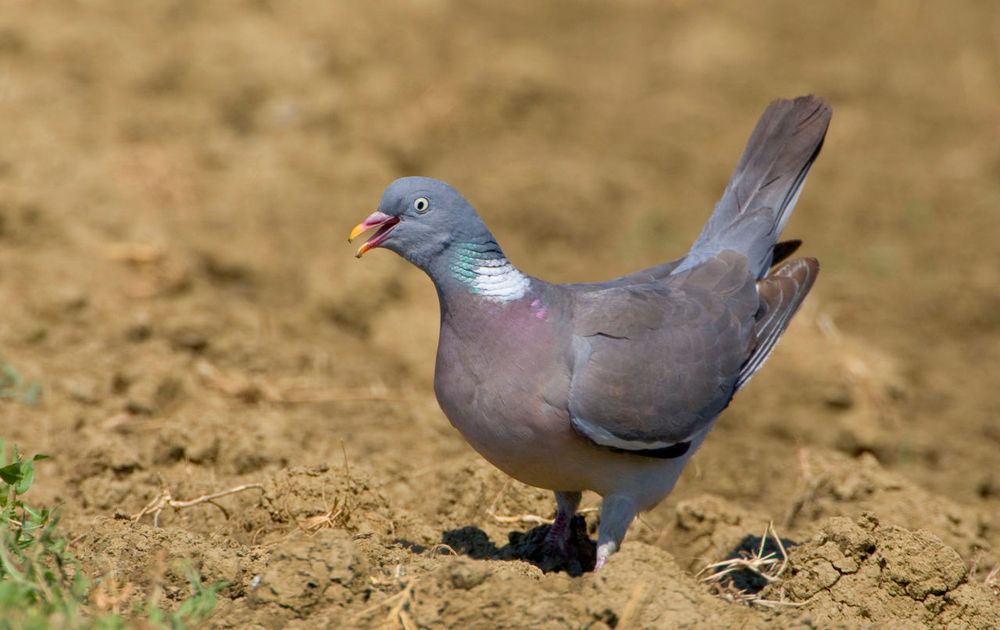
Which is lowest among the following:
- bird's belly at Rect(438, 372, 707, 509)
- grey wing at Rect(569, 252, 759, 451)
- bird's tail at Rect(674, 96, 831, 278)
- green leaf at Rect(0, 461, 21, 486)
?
green leaf at Rect(0, 461, 21, 486)

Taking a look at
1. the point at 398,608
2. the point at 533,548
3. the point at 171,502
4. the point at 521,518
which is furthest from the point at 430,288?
the point at 398,608

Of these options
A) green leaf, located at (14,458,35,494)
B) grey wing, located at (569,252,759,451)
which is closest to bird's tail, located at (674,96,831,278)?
grey wing, located at (569,252,759,451)

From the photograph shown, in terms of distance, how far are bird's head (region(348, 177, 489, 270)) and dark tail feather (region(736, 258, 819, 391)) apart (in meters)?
1.38

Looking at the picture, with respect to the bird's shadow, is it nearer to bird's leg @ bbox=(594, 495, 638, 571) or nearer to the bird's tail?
bird's leg @ bbox=(594, 495, 638, 571)

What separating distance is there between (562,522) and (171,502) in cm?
143

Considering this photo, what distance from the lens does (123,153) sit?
28.1 ft

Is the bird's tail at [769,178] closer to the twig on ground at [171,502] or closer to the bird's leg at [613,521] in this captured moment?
the bird's leg at [613,521]

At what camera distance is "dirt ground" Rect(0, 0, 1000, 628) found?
4.27m

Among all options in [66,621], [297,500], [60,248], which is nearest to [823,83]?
[60,248]

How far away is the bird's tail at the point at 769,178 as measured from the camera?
566 cm

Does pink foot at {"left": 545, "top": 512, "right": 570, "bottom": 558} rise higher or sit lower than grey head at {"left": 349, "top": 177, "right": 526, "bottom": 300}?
lower

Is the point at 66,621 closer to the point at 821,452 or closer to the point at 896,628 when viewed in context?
the point at 896,628

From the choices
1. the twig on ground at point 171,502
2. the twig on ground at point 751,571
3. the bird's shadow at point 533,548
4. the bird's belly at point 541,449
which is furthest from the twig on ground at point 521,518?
the twig on ground at point 171,502

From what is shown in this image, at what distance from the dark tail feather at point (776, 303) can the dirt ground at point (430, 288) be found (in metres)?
0.60
